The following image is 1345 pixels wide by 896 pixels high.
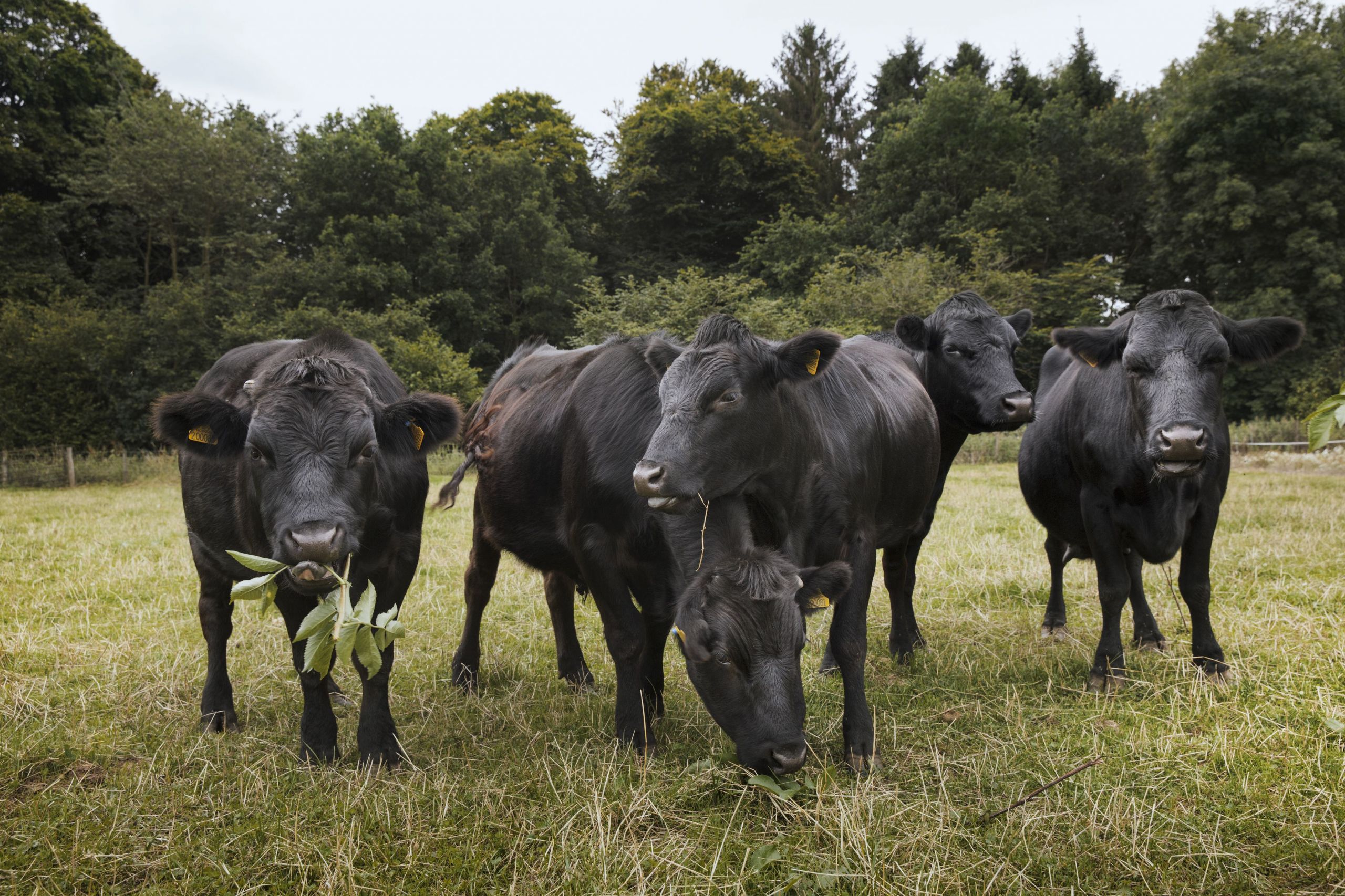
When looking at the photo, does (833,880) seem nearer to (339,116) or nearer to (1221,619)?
(1221,619)

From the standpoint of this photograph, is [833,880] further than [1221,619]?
No

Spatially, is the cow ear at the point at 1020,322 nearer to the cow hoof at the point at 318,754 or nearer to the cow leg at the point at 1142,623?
the cow leg at the point at 1142,623

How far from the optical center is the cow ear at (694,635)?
10.6 ft

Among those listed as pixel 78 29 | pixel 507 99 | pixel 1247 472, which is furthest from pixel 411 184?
pixel 1247 472

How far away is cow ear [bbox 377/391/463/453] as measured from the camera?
4109 millimetres

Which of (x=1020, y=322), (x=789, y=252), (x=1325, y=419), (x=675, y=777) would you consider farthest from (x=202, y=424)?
(x=789, y=252)

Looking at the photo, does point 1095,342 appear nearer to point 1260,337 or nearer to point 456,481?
point 1260,337

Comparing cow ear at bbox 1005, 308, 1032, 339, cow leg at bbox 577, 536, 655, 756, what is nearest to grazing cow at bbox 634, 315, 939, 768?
cow leg at bbox 577, 536, 655, 756

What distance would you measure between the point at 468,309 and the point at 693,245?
1288 cm

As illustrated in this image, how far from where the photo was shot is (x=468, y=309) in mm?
38469

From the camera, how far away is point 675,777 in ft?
11.8

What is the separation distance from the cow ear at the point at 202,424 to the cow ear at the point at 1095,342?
471 centimetres

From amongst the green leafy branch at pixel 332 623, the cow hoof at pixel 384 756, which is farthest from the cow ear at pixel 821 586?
the cow hoof at pixel 384 756

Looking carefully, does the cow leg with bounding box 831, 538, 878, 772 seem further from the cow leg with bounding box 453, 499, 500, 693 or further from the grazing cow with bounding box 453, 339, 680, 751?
the cow leg with bounding box 453, 499, 500, 693
